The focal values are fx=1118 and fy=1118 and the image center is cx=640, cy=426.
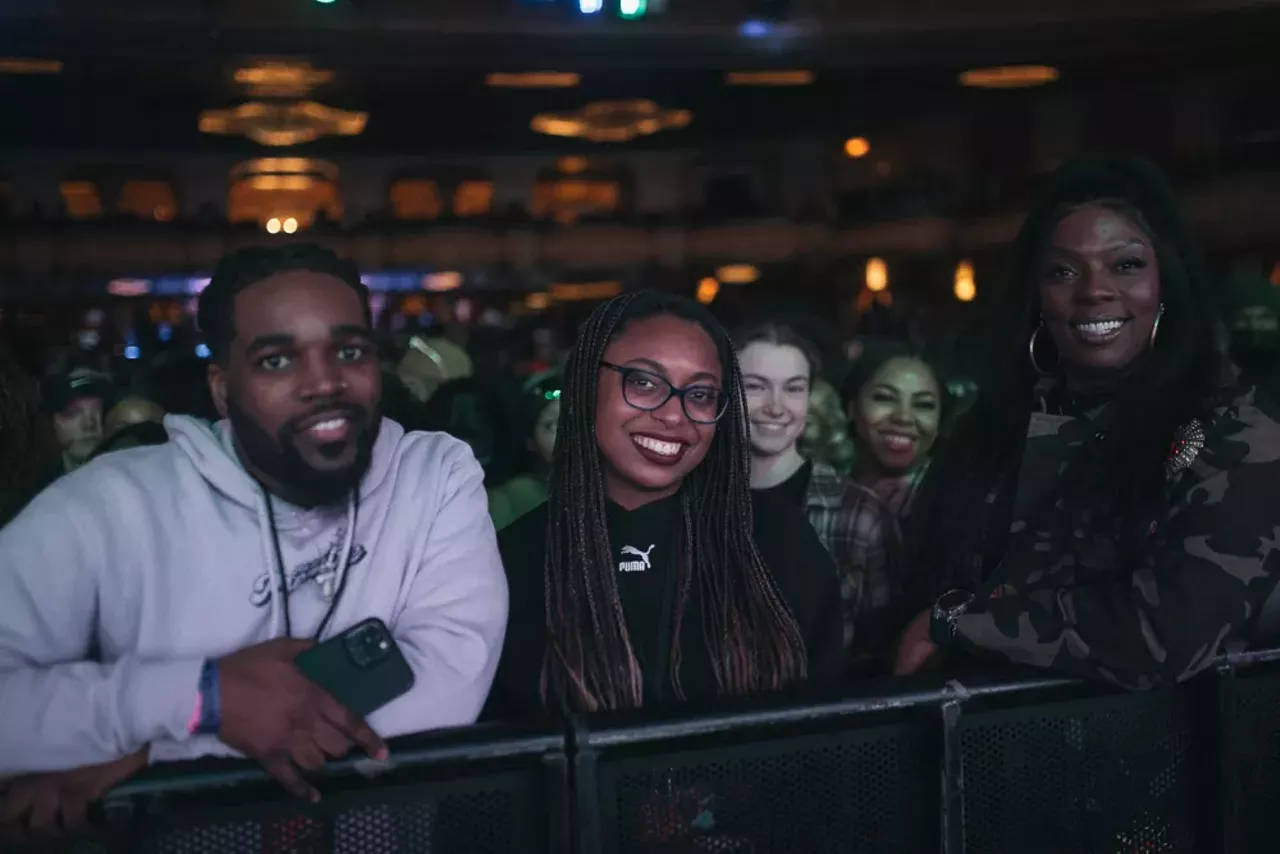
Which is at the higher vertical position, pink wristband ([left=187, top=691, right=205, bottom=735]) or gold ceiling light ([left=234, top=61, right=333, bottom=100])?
gold ceiling light ([left=234, top=61, right=333, bottom=100])

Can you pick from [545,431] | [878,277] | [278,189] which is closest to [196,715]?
[545,431]

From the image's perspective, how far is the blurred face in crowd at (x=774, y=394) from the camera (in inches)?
124

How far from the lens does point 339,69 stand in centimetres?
1015

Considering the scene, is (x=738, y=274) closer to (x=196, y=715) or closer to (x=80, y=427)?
(x=80, y=427)

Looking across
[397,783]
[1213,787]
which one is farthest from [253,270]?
[1213,787]

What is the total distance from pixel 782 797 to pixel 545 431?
75.2 inches

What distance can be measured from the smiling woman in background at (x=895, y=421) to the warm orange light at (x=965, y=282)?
10839 mm

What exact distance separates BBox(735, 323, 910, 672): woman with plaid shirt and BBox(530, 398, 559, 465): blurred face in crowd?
1.86 ft

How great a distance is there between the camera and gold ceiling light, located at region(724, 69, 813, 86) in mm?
11219

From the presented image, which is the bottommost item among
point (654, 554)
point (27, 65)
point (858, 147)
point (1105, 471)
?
point (654, 554)

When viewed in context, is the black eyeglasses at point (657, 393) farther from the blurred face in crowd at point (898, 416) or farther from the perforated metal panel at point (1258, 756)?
the blurred face in crowd at point (898, 416)

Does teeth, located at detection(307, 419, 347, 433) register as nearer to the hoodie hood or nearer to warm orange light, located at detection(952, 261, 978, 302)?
the hoodie hood

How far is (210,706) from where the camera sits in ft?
4.52

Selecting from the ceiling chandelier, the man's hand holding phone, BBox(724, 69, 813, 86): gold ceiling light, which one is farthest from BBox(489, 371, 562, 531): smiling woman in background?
BBox(724, 69, 813, 86): gold ceiling light
